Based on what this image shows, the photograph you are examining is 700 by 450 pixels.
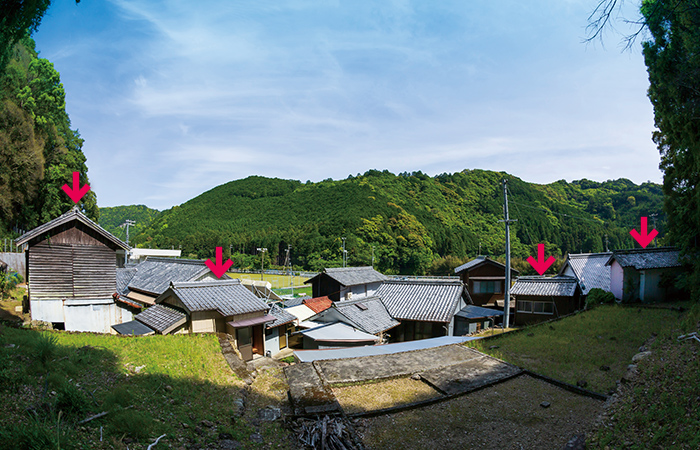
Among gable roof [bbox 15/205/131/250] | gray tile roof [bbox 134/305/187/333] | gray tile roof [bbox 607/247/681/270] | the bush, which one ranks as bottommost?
the bush

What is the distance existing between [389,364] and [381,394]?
5.66 feet

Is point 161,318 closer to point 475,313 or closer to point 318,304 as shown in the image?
→ point 318,304

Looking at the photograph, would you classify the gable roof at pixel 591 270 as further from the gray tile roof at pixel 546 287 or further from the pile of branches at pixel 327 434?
the pile of branches at pixel 327 434

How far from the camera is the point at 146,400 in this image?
4.98 meters

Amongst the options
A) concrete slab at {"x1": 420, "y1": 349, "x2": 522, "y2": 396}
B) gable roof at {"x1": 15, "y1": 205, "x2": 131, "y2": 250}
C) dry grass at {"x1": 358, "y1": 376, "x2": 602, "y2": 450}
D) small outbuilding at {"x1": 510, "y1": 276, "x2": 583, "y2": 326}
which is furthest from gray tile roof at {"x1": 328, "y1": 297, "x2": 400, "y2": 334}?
gable roof at {"x1": 15, "y1": 205, "x2": 131, "y2": 250}

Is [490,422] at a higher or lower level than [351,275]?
higher

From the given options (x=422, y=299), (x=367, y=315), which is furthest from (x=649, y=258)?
(x=367, y=315)

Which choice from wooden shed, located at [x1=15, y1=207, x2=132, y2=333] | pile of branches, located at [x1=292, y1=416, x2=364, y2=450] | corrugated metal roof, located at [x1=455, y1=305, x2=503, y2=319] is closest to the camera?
pile of branches, located at [x1=292, y1=416, x2=364, y2=450]

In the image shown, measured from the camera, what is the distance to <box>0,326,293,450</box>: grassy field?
3.63 metres

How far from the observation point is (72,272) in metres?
12.9

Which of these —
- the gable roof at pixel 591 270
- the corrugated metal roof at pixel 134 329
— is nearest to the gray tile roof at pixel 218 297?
the corrugated metal roof at pixel 134 329

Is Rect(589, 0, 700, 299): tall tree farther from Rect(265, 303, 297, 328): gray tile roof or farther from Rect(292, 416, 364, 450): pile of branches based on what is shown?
Rect(265, 303, 297, 328): gray tile roof

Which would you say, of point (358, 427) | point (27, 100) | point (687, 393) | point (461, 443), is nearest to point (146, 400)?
point (358, 427)

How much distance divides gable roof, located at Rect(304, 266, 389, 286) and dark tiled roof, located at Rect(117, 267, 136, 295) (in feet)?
41.3
